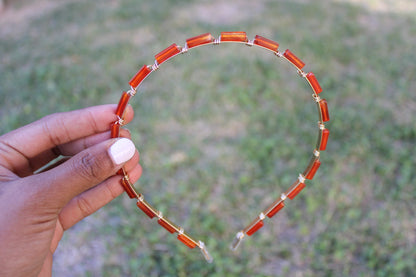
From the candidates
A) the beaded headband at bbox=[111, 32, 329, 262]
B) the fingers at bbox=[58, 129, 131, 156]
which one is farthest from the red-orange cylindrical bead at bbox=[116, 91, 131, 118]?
the fingers at bbox=[58, 129, 131, 156]

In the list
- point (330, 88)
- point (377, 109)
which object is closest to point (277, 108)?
point (330, 88)

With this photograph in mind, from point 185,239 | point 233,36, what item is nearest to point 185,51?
point 233,36

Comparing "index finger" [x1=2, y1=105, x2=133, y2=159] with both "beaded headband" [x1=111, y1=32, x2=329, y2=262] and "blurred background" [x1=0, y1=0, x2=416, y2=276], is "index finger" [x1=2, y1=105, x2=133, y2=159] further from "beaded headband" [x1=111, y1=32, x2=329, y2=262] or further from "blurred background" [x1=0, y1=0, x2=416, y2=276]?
"blurred background" [x1=0, y1=0, x2=416, y2=276]

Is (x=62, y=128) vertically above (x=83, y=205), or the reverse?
(x=62, y=128)

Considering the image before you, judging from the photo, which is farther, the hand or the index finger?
the index finger

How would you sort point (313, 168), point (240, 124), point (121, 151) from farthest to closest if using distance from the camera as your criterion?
1. point (240, 124)
2. point (313, 168)
3. point (121, 151)

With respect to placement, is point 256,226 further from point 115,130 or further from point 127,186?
point 115,130
